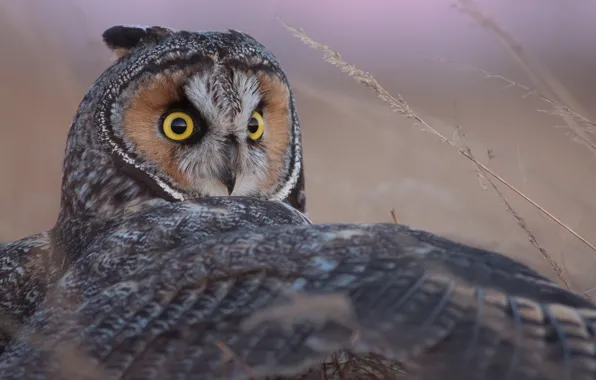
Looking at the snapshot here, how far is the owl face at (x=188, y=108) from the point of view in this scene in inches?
104

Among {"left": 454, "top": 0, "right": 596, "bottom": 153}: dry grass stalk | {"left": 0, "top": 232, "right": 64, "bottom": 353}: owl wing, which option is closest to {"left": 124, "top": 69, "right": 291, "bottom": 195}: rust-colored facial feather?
{"left": 0, "top": 232, "right": 64, "bottom": 353}: owl wing

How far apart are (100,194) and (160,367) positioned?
1220mm

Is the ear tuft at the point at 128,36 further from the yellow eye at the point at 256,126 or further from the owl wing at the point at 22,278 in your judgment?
the owl wing at the point at 22,278

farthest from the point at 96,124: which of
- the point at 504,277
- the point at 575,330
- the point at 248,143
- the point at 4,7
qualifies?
the point at 575,330

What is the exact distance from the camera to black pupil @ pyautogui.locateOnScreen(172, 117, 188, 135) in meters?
2.69

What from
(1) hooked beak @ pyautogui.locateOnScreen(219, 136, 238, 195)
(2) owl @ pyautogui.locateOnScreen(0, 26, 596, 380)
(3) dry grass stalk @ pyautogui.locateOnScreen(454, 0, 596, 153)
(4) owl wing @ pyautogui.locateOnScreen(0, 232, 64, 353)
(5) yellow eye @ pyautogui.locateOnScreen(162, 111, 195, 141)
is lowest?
(4) owl wing @ pyautogui.locateOnScreen(0, 232, 64, 353)

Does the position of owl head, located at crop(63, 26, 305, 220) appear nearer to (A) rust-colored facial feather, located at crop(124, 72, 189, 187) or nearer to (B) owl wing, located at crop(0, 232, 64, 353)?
(A) rust-colored facial feather, located at crop(124, 72, 189, 187)

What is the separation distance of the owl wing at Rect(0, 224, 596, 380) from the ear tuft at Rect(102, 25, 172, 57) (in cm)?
123

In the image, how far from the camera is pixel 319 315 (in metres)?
1.54

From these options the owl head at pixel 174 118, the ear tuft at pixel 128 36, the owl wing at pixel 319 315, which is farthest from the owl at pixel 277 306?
the ear tuft at pixel 128 36

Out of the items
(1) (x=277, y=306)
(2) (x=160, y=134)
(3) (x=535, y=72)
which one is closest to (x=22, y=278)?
(2) (x=160, y=134)

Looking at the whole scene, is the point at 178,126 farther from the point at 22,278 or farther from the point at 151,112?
the point at 22,278

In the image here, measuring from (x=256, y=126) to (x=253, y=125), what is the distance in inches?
0.9

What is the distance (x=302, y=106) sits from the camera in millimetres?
8250
